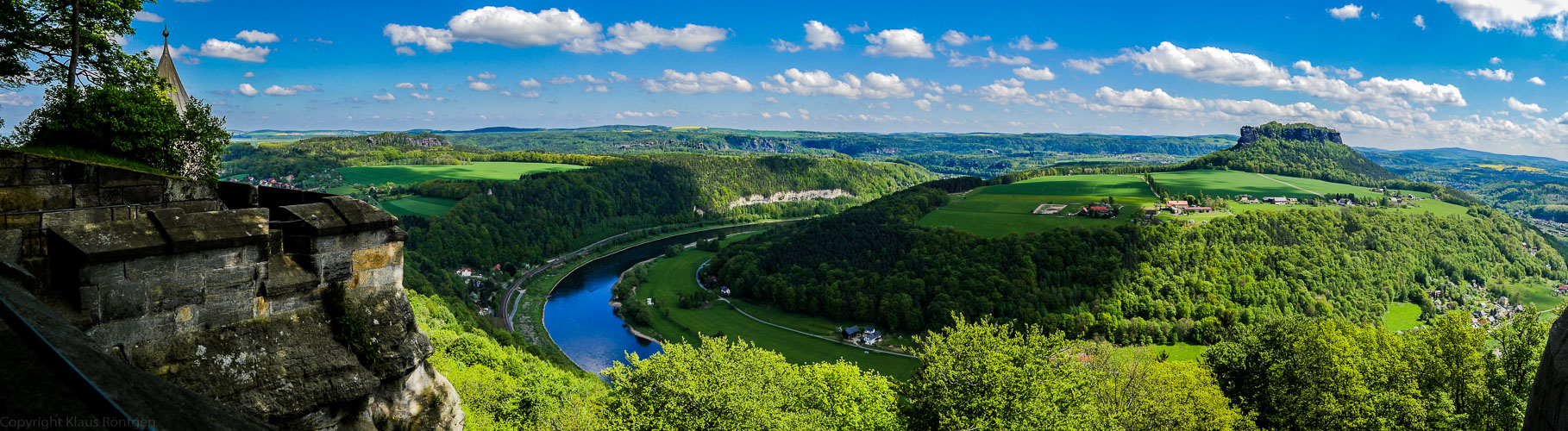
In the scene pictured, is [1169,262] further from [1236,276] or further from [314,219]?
[314,219]

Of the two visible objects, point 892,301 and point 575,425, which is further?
point 892,301

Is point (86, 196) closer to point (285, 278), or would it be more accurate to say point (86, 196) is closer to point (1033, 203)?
point (285, 278)

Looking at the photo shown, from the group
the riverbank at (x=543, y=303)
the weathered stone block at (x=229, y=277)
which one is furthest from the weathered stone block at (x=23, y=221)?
the riverbank at (x=543, y=303)

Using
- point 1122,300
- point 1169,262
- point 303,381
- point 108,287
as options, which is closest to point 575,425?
point 303,381

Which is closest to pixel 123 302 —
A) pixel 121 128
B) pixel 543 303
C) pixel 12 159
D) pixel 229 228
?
pixel 229 228

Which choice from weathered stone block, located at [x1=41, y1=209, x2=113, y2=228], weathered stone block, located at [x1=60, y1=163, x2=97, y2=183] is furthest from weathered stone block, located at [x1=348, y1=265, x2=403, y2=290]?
weathered stone block, located at [x1=60, y1=163, x2=97, y2=183]
